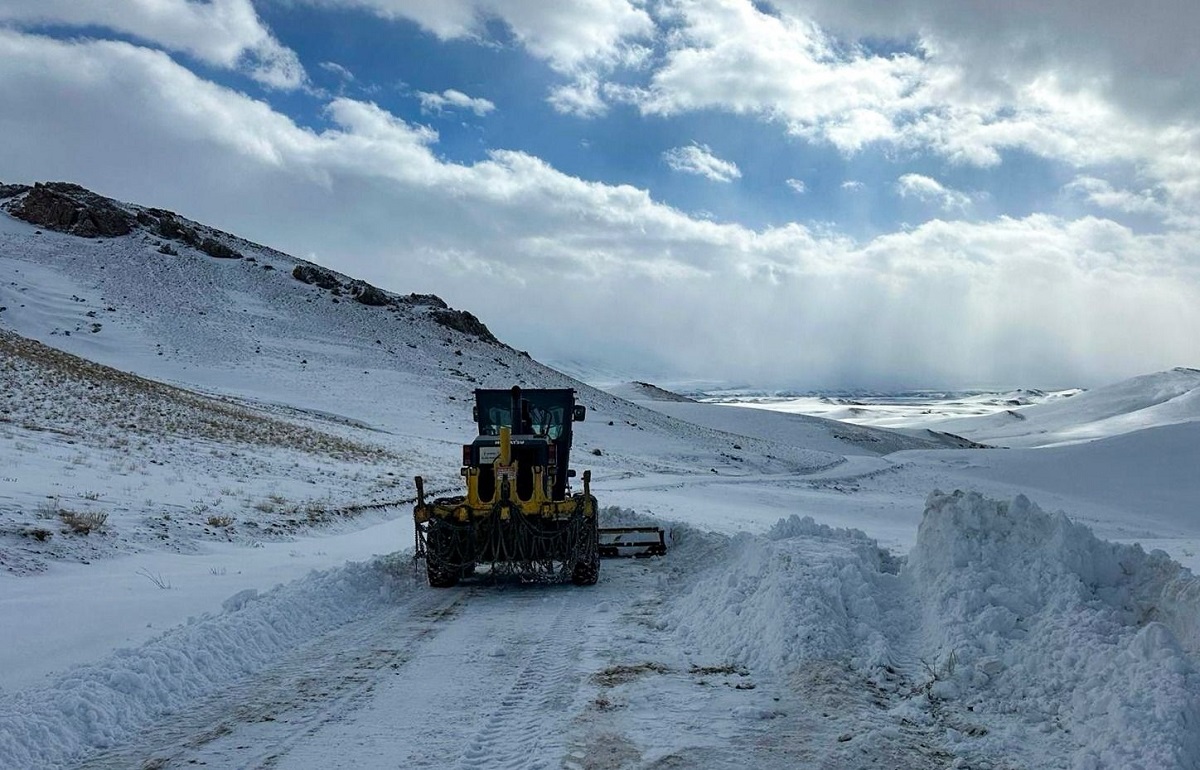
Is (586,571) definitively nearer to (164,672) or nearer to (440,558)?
(440,558)

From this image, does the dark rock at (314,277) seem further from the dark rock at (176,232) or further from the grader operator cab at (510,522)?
the grader operator cab at (510,522)

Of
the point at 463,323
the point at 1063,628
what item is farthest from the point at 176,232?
the point at 1063,628

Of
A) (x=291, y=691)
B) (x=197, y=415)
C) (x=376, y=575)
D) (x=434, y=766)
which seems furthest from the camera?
(x=197, y=415)

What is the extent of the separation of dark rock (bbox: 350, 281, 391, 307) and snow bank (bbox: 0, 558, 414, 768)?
2919 inches

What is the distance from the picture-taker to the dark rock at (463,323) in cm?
8334

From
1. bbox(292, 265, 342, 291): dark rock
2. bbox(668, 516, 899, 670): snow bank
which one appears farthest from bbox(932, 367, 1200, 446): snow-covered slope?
bbox(668, 516, 899, 670): snow bank

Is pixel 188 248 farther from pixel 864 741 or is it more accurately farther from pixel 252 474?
pixel 864 741

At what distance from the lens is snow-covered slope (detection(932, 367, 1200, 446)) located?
4670 inches

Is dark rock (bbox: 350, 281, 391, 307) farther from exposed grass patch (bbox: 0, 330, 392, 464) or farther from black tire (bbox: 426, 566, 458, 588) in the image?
black tire (bbox: 426, 566, 458, 588)

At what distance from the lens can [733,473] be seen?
47969 millimetres

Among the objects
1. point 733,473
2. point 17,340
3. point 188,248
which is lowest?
point 733,473

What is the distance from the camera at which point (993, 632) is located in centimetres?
680

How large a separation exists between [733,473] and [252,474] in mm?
32096

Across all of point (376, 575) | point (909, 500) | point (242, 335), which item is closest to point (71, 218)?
point (242, 335)
